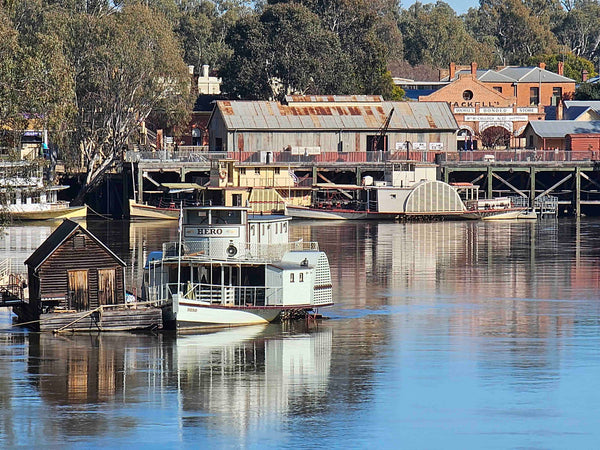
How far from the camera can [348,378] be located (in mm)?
36312

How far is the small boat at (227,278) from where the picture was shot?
42438 mm

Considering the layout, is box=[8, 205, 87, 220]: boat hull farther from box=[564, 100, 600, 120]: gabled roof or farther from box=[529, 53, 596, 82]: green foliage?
box=[529, 53, 596, 82]: green foliage

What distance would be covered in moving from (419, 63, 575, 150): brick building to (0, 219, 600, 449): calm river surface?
67.4 meters

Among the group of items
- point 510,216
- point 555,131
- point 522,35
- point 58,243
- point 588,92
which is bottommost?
point 510,216

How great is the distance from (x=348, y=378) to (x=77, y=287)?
1002 cm

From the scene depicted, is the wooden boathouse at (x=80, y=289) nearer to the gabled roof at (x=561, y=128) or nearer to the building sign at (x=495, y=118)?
the gabled roof at (x=561, y=128)

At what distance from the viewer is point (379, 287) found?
54.3 m

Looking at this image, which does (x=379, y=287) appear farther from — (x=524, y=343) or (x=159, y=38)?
(x=159, y=38)

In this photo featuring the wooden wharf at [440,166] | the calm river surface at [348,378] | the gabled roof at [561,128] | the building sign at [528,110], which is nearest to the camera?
the calm river surface at [348,378]

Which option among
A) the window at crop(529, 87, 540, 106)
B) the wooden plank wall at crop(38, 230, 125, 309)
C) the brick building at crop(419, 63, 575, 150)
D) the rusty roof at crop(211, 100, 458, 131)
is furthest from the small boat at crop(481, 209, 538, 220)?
the wooden plank wall at crop(38, 230, 125, 309)

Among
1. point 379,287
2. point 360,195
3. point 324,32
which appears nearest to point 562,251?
point 379,287

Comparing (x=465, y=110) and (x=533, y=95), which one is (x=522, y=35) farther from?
(x=465, y=110)

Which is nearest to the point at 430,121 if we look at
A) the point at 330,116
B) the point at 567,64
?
the point at 330,116

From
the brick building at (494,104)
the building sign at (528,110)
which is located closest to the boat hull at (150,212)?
the brick building at (494,104)
